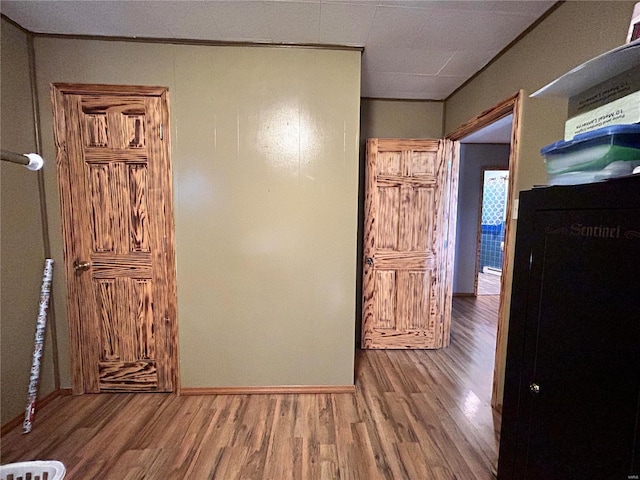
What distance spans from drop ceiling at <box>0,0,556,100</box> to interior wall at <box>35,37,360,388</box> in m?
0.11

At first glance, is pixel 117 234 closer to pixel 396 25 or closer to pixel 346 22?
→ pixel 346 22

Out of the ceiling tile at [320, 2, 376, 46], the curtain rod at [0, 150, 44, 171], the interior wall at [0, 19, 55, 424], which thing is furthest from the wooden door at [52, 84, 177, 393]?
the ceiling tile at [320, 2, 376, 46]

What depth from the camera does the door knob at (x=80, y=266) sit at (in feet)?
6.95

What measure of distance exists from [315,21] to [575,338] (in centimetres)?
205

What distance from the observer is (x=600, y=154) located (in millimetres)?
869

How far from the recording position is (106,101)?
2.04 m

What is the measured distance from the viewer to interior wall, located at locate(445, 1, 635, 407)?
4.48 ft

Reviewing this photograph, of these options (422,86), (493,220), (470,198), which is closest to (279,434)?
(422,86)

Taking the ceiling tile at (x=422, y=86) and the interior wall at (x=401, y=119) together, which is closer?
the ceiling tile at (x=422, y=86)

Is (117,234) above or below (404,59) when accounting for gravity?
below

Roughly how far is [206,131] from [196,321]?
1398mm

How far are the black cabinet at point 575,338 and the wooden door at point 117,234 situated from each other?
6.97 ft

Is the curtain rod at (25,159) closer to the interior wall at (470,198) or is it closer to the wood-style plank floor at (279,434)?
the wood-style plank floor at (279,434)

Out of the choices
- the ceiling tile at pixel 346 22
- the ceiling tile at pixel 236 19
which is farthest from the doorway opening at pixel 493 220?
the ceiling tile at pixel 236 19
